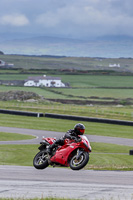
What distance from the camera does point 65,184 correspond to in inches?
779

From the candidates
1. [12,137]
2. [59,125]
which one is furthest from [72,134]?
[59,125]

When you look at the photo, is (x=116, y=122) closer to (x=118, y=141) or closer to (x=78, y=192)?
(x=118, y=141)

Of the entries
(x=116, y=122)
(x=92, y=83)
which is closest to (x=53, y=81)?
(x=92, y=83)

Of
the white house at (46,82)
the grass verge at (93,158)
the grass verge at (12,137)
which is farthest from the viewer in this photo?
the white house at (46,82)

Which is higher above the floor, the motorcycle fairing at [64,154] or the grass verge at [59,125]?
the motorcycle fairing at [64,154]

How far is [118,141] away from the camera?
168 ft

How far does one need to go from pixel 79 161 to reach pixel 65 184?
144 inches

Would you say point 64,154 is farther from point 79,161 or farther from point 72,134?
point 72,134

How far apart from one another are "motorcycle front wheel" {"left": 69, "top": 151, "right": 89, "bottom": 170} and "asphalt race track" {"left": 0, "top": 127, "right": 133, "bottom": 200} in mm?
1300

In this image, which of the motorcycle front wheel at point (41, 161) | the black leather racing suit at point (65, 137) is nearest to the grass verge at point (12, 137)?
the motorcycle front wheel at point (41, 161)

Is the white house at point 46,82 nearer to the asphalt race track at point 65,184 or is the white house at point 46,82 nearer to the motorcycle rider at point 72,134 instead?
the asphalt race track at point 65,184

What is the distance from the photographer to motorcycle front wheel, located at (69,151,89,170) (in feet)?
53.2

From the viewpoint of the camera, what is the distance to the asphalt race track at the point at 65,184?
1756 cm

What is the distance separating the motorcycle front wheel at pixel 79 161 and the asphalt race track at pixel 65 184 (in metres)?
1.30
